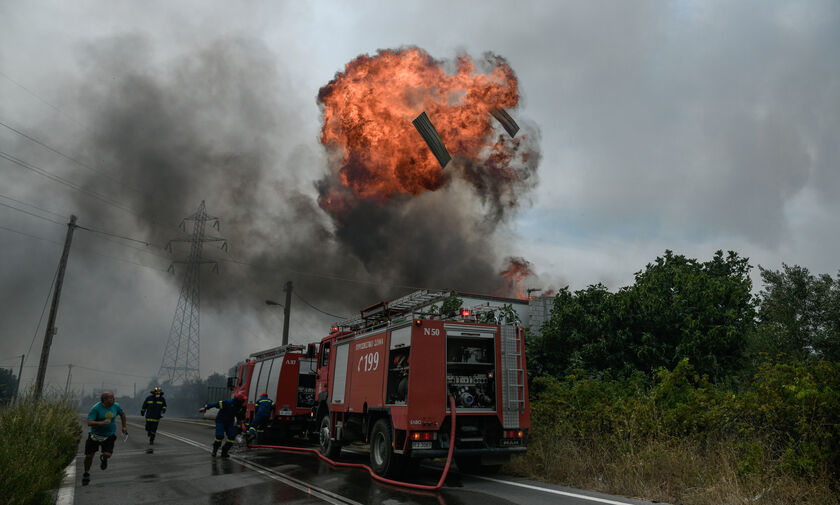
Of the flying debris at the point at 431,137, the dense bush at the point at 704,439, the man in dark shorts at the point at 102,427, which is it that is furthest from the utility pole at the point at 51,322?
the dense bush at the point at 704,439

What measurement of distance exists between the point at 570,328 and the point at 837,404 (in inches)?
465

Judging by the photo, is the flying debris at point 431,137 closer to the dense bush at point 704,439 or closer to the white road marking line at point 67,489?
the dense bush at point 704,439

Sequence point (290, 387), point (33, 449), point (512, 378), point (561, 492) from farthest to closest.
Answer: point (290, 387) → point (512, 378) → point (561, 492) → point (33, 449)

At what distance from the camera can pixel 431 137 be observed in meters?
27.4

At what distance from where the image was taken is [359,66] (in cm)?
2739

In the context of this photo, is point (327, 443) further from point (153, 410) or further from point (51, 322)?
point (51, 322)

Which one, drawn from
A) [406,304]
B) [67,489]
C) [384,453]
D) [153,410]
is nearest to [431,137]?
[406,304]

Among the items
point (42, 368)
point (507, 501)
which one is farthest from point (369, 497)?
point (42, 368)

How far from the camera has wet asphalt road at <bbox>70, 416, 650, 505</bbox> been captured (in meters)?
6.98

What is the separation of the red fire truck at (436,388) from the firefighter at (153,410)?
818 cm

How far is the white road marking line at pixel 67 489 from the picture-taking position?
6.96m

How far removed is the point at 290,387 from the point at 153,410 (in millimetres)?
4322

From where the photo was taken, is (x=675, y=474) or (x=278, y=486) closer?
(x=675, y=474)

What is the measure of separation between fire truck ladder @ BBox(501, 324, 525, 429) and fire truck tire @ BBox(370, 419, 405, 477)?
6.81 feet
